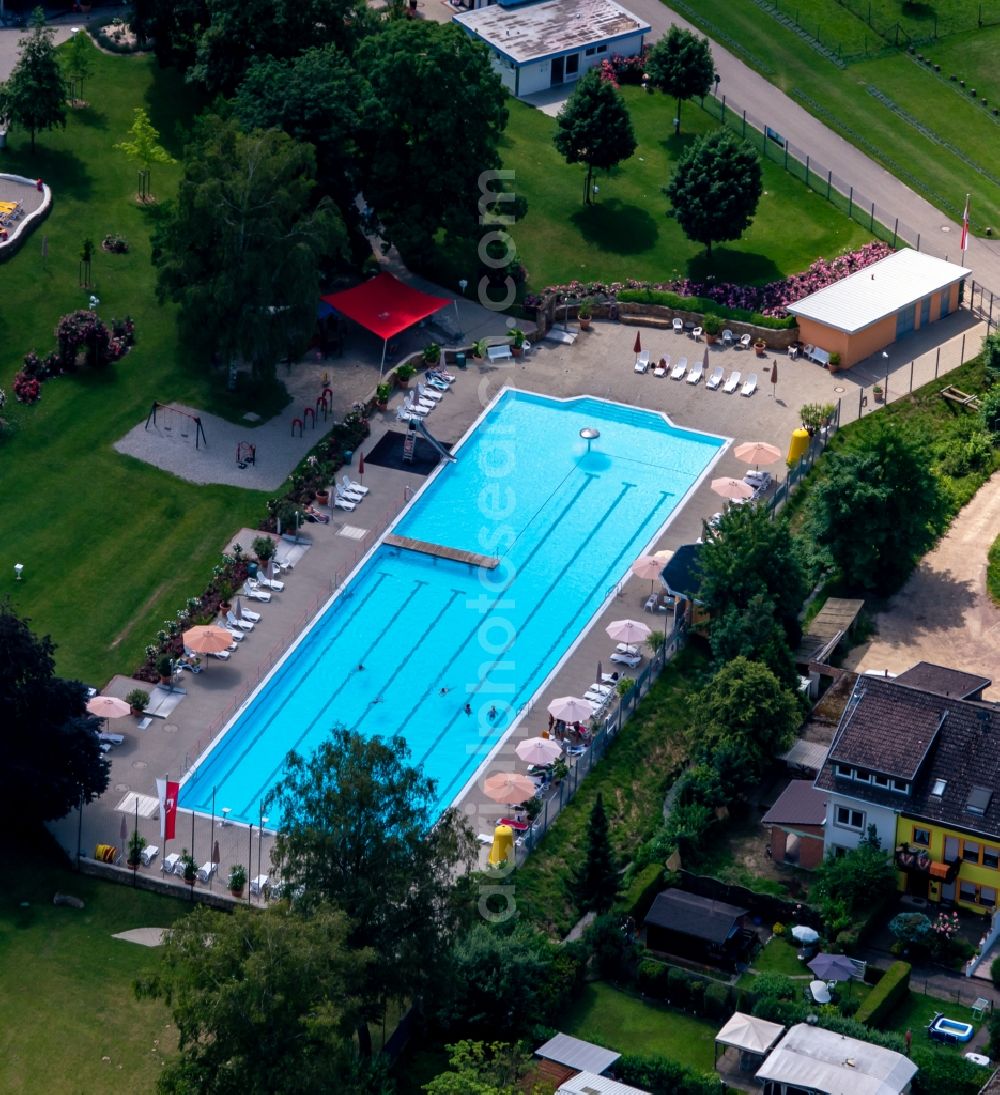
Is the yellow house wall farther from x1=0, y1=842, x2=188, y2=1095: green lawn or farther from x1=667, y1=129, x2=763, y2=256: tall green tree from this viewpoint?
x1=667, y1=129, x2=763, y2=256: tall green tree

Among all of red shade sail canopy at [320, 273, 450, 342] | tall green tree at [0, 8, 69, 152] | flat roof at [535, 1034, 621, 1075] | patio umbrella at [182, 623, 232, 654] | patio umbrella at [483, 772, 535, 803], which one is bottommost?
flat roof at [535, 1034, 621, 1075]

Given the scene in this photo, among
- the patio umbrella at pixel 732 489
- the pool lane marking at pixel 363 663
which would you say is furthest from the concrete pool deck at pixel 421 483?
the pool lane marking at pixel 363 663

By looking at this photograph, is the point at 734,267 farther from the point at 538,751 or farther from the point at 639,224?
the point at 538,751

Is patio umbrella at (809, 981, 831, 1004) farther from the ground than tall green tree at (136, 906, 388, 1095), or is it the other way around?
tall green tree at (136, 906, 388, 1095)

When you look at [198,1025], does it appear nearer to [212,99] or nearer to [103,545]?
[103,545]

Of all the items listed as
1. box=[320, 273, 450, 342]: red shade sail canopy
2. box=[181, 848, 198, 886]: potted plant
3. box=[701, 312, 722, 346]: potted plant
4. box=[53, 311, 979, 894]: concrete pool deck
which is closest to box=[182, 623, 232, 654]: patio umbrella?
box=[53, 311, 979, 894]: concrete pool deck

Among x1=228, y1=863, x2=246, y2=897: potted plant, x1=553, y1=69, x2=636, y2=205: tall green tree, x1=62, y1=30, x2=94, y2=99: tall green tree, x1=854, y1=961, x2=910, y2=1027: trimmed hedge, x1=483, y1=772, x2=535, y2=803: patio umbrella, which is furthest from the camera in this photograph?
x1=62, y1=30, x2=94, y2=99: tall green tree
